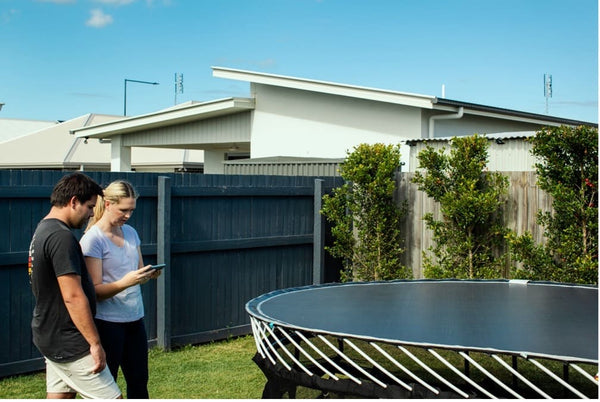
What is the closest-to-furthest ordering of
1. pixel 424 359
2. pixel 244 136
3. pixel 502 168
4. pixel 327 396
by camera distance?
1. pixel 327 396
2. pixel 424 359
3. pixel 502 168
4. pixel 244 136

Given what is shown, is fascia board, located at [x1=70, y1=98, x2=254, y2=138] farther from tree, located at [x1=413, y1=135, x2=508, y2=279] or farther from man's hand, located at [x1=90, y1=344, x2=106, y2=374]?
man's hand, located at [x1=90, y1=344, x2=106, y2=374]

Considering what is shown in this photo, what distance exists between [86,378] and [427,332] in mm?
1738

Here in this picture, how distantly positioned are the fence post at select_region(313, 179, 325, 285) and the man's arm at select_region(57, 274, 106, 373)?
512 cm

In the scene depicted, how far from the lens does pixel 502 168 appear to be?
10297mm

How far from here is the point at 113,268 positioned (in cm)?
392

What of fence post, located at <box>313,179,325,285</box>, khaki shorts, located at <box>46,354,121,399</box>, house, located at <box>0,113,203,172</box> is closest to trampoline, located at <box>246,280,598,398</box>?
khaki shorts, located at <box>46,354,121,399</box>

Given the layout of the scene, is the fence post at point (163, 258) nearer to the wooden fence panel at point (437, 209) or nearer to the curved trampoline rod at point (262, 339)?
the wooden fence panel at point (437, 209)

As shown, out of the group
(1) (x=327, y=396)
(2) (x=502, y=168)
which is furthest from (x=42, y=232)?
(2) (x=502, y=168)

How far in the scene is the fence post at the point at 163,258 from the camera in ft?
22.6

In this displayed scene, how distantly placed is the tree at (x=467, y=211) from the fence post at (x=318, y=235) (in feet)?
4.09

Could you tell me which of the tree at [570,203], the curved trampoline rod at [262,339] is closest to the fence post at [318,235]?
the tree at [570,203]

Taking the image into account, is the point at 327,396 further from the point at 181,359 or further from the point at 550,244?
the point at 550,244

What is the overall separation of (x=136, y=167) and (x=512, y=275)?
19262 millimetres

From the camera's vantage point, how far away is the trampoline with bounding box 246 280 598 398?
10.9ft
